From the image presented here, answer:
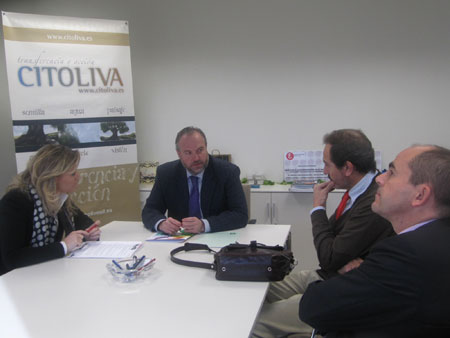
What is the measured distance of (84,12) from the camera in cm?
419

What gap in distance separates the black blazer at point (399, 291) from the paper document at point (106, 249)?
1152 mm

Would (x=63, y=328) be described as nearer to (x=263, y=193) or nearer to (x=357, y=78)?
(x=263, y=193)

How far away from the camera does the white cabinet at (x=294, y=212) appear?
3643 millimetres

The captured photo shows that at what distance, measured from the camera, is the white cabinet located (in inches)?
143

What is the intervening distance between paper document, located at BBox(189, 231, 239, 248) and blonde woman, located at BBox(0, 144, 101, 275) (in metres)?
0.61

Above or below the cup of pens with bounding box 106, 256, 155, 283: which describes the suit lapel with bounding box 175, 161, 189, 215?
above

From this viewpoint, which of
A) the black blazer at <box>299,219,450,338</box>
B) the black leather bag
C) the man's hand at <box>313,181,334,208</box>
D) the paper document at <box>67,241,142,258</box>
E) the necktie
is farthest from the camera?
the necktie

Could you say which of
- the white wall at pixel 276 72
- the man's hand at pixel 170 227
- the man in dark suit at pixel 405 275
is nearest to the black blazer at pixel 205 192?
the man's hand at pixel 170 227

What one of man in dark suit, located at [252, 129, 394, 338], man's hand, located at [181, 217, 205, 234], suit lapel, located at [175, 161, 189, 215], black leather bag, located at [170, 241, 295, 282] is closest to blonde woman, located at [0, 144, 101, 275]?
man's hand, located at [181, 217, 205, 234]

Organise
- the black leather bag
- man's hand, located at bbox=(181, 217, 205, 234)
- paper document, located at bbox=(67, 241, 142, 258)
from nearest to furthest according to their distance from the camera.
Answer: the black leather bag < paper document, located at bbox=(67, 241, 142, 258) < man's hand, located at bbox=(181, 217, 205, 234)

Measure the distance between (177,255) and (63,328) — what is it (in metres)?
0.75

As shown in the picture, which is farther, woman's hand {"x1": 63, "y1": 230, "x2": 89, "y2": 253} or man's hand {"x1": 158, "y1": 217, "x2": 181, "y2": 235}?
man's hand {"x1": 158, "y1": 217, "x2": 181, "y2": 235}

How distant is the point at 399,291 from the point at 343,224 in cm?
90

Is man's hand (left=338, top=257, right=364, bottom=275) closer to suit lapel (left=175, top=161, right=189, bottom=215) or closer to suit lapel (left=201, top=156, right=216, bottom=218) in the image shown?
suit lapel (left=201, top=156, right=216, bottom=218)
